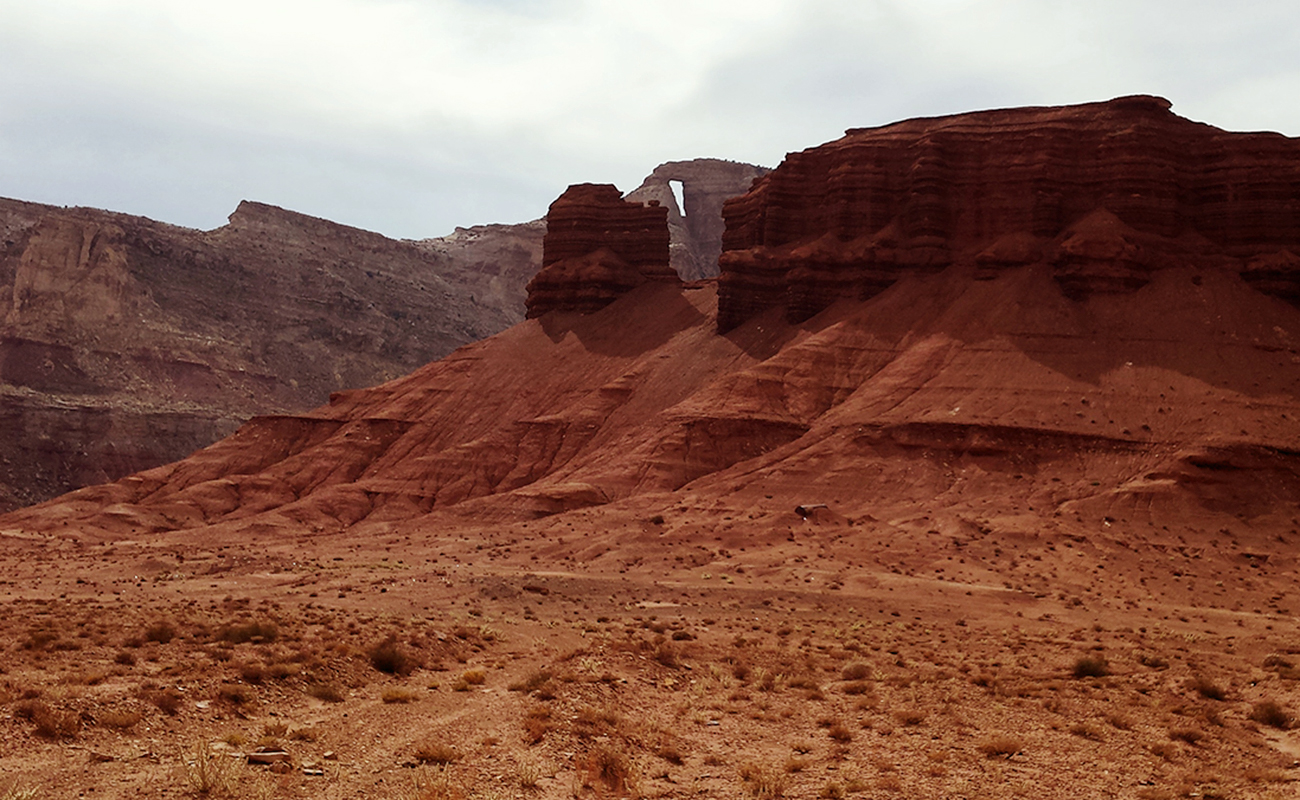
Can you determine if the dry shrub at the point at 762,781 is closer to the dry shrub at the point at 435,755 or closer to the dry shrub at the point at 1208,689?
the dry shrub at the point at 435,755

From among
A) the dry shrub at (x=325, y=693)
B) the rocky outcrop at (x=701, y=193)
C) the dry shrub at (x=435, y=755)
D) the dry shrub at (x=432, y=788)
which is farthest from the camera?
the rocky outcrop at (x=701, y=193)

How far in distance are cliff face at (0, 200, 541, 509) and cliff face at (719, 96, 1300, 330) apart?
49.5 meters

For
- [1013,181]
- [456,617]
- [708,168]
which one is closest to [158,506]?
[456,617]

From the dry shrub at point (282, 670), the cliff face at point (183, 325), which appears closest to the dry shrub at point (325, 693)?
the dry shrub at point (282, 670)

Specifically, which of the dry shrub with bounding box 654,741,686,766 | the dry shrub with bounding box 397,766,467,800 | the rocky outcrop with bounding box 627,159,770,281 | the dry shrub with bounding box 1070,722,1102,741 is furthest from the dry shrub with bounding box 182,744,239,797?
the rocky outcrop with bounding box 627,159,770,281

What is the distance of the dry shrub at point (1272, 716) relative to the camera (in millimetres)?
18484

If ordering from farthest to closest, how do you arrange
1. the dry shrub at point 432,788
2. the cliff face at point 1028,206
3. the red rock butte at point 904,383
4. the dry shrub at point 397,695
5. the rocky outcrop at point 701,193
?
the rocky outcrop at point 701,193 → the cliff face at point 1028,206 → the red rock butte at point 904,383 → the dry shrub at point 397,695 → the dry shrub at point 432,788

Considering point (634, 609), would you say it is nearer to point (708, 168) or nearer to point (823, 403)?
point (823, 403)

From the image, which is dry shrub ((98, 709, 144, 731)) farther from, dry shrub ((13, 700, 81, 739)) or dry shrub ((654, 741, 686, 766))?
dry shrub ((654, 741, 686, 766))

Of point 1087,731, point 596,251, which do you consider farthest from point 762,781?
point 596,251

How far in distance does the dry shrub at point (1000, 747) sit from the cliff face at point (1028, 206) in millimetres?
41521

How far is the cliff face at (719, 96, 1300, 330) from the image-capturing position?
177 ft

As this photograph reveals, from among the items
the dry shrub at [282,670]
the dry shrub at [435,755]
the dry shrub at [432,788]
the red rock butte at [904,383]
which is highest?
the red rock butte at [904,383]

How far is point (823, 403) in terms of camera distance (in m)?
53.7
